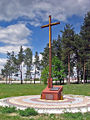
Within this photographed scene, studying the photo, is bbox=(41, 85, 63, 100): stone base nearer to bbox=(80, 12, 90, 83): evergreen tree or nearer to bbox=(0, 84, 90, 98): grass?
bbox=(0, 84, 90, 98): grass

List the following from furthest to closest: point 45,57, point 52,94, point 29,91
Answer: point 45,57 < point 29,91 < point 52,94

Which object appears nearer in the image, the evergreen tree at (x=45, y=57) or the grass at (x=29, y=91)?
the grass at (x=29, y=91)

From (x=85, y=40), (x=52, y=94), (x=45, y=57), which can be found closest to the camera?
(x=52, y=94)

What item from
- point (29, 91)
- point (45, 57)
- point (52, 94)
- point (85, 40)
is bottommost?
point (29, 91)

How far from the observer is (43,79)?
38750 mm

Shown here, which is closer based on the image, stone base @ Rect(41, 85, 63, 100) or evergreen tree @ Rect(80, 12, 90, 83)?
stone base @ Rect(41, 85, 63, 100)

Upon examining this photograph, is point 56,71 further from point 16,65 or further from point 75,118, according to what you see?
point 75,118

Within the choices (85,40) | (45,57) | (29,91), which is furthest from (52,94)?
(45,57)

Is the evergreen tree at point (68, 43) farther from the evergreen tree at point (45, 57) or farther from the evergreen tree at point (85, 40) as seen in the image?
the evergreen tree at point (45, 57)

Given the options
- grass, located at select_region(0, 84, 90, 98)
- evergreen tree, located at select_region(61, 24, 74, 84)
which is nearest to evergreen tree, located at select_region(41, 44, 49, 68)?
evergreen tree, located at select_region(61, 24, 74, 84)

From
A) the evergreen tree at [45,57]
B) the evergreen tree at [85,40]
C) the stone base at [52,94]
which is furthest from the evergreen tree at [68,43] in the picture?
the stone base at [52,94]

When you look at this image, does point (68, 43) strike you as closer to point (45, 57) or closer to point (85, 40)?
point (85, 40)

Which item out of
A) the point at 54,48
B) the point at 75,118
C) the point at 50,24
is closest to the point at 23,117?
the point at 75,118

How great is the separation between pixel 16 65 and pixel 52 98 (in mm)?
38860
